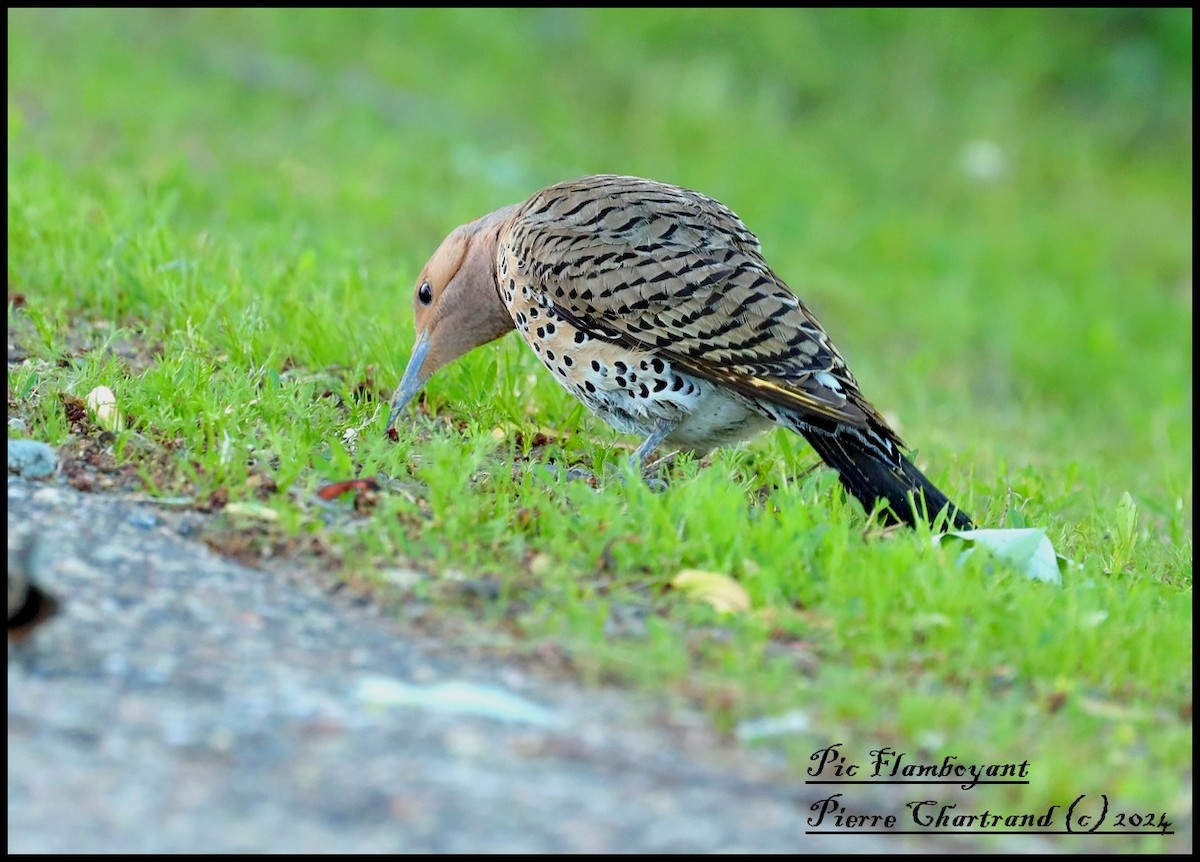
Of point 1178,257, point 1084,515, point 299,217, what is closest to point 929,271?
point 1178,257

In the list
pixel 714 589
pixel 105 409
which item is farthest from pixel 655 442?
pixel 105 409

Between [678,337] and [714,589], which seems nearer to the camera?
[714,589]

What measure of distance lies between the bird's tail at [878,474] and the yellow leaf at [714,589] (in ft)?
3.34

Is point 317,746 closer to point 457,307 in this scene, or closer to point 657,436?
point 657,436

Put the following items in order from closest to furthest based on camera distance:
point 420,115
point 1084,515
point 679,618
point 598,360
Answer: point 679,618 → point 598,360 → point 1084,515 → point 420,115

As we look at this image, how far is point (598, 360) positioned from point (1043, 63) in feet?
39.7

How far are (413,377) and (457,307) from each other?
14.5 inches

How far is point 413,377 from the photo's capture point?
19.7 feet

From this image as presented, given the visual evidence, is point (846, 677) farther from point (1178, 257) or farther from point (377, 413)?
point (1178, 257)

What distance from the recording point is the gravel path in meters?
3.10

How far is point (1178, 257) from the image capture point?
1388cm

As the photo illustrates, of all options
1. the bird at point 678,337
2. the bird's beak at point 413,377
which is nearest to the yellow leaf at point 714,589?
the bird at point 678,337

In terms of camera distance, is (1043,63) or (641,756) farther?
(1043,63)

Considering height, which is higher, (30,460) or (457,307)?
(457,307)
